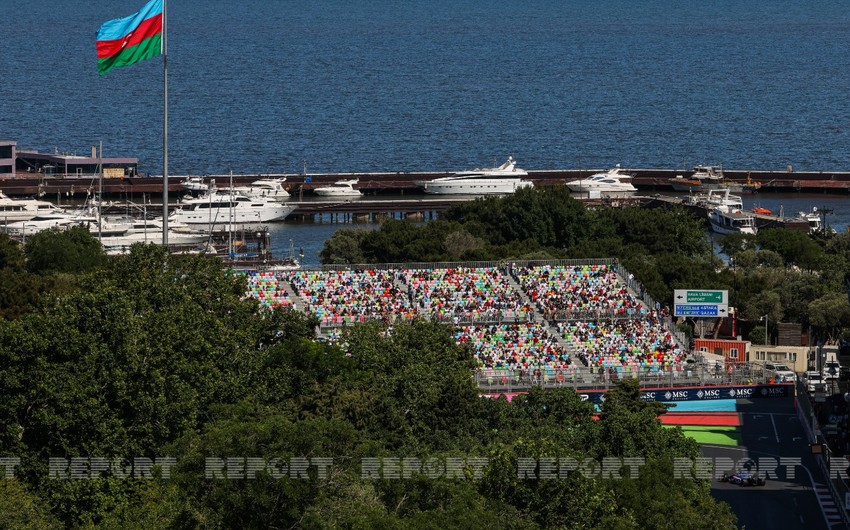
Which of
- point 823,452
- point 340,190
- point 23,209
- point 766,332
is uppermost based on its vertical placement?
point 340,190

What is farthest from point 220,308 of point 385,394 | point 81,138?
point 81,138

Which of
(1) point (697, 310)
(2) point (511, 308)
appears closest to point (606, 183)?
(1) point (697, 310)

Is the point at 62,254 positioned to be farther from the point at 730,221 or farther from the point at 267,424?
the point at 267,424

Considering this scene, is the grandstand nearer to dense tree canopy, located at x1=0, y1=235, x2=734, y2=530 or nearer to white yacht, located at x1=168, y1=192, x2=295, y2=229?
dense tree canopy, located at x1=0, y1=235, x2=734, y2=530

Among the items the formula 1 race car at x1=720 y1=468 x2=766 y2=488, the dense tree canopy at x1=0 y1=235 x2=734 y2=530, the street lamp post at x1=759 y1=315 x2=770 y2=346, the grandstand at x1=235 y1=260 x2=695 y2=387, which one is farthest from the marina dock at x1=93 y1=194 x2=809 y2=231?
the formula 1 race car at x1=720 y1=468 x2=766 y2=488

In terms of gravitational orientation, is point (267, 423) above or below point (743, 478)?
above
